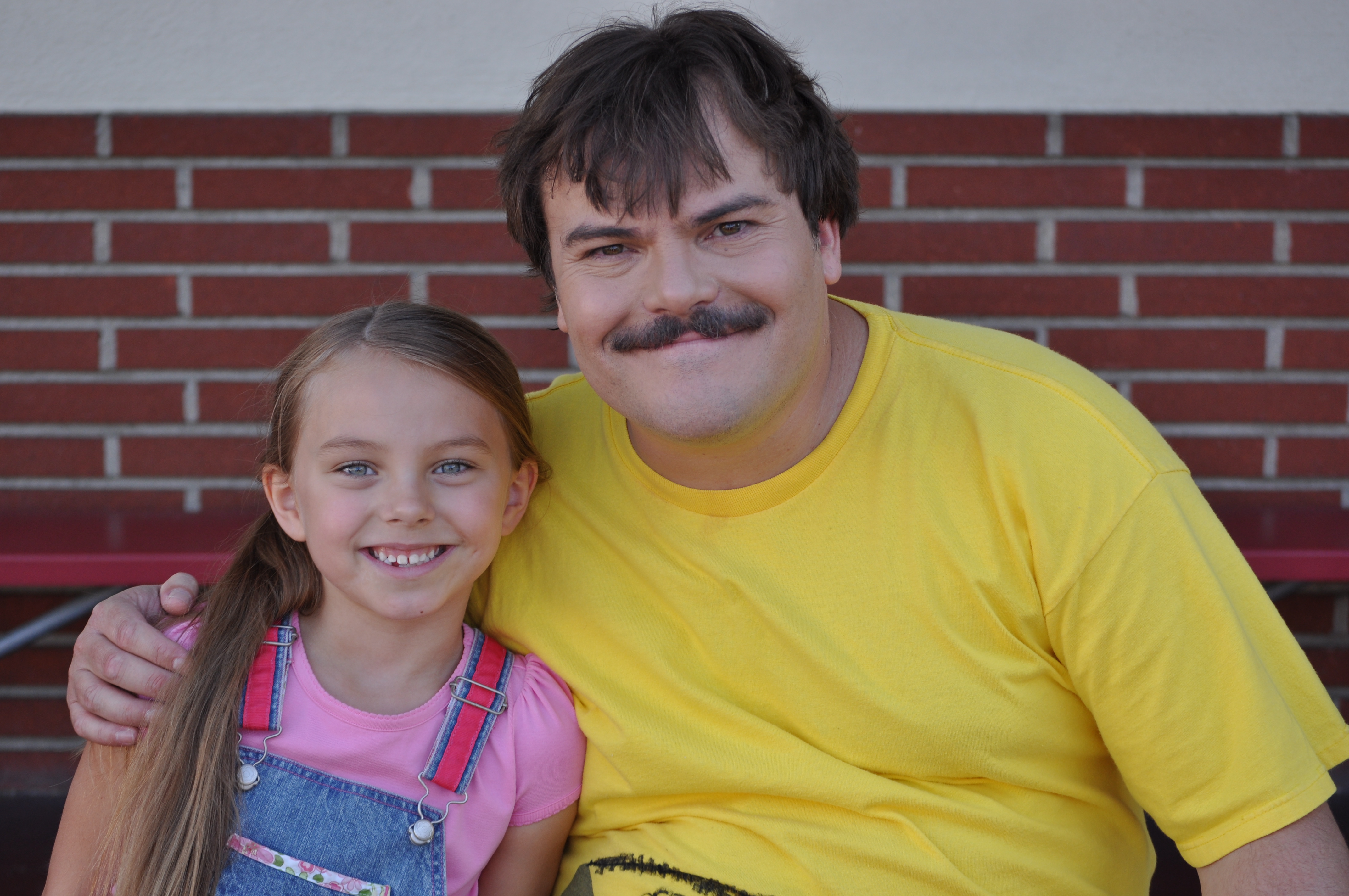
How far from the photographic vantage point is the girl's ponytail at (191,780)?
1.58 m

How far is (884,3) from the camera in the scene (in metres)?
2.26

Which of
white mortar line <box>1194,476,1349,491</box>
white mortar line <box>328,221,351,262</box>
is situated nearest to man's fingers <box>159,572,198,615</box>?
white mortar line <box>328,221,351,262</box>

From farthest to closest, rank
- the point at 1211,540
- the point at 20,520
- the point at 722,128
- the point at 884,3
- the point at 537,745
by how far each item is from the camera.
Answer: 1. the point at 20,520
2. the point at 884,3
3. the point at 537,745
4. the point at 722,128
5. the point at 1211,540

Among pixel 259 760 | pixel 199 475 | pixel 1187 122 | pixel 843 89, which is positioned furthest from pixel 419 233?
pixel 1187 122

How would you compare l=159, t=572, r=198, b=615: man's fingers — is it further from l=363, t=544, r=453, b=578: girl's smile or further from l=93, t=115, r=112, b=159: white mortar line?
l=93, t=115, r=112, b=159: white mortar line

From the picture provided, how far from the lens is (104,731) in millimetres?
1669

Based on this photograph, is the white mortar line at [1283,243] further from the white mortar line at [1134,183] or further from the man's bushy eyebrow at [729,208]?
the man's bushy eyebrow at [729,208]

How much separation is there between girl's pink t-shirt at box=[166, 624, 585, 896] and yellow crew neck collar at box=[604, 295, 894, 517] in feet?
1.25

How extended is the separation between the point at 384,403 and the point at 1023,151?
61.0 inches

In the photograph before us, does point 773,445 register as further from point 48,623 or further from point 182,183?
point 182,183

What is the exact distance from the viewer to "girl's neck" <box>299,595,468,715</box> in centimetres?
174

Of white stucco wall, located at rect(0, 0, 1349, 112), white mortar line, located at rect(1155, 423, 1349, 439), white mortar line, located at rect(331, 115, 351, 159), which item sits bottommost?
white mortar line, located at rect(1155, 423, 1349, 439)

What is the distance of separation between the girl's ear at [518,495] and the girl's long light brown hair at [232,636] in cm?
2

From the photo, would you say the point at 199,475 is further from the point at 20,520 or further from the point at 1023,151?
the point at 1023,151
